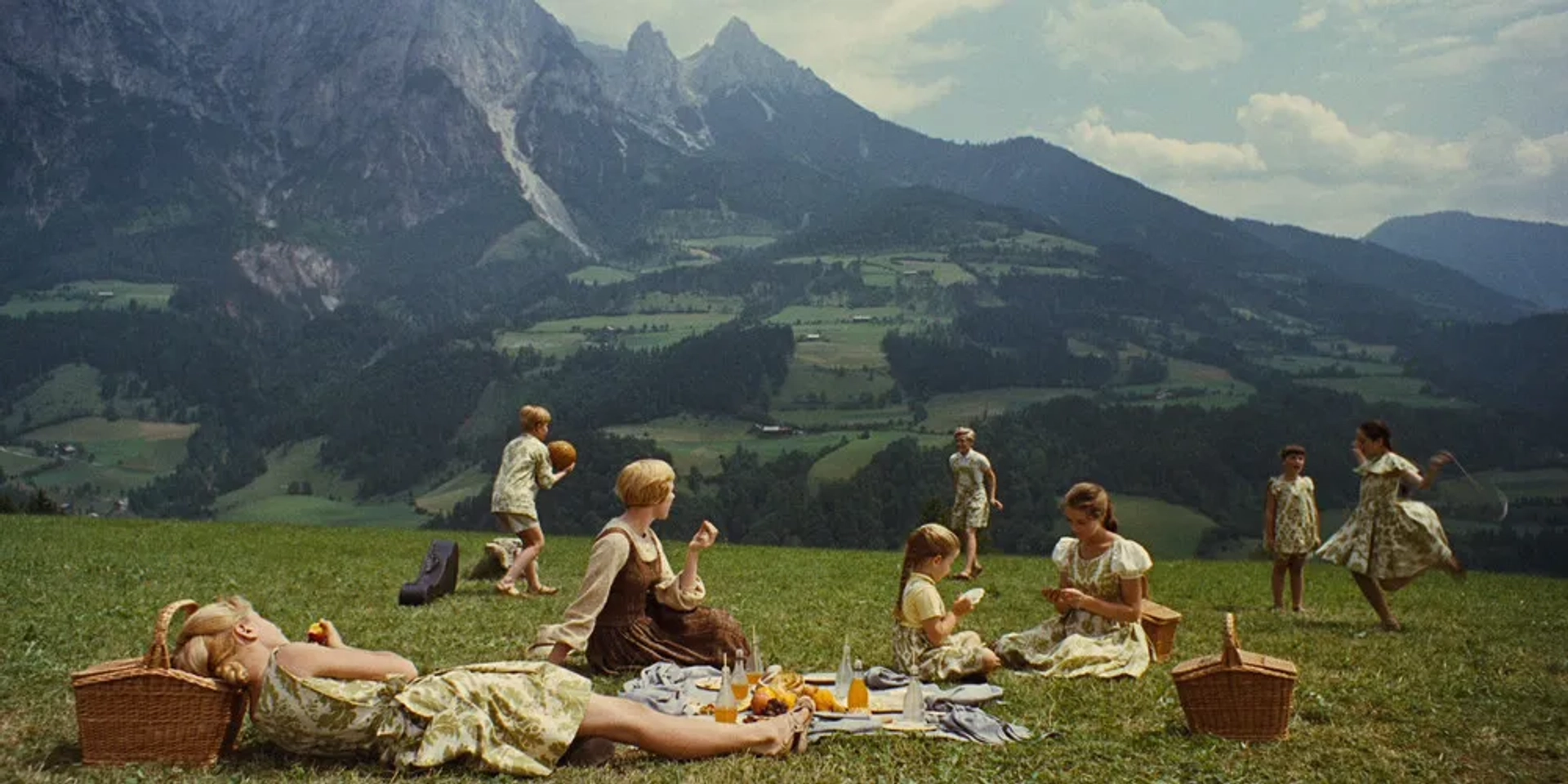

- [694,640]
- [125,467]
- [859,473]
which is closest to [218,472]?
[125,467]

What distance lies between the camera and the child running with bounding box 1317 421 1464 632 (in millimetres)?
14719

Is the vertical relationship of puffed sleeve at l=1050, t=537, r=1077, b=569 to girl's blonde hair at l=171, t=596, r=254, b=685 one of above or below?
above

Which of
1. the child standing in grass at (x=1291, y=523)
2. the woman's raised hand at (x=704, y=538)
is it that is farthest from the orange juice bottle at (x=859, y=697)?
the child standing in grass at (x=1291, y=523)

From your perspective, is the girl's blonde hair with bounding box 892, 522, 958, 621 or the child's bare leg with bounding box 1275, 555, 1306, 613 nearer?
the girl's blonde hair with bounding box 892, 522, 958, 621

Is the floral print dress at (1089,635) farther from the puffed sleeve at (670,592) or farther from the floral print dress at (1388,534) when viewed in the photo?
the floral print dress at (1388,534)

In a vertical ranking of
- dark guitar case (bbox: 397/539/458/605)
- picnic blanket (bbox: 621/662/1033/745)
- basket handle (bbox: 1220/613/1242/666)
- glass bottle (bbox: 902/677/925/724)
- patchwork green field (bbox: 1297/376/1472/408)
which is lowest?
dark guitar case (bbox: 397/539/458/605)

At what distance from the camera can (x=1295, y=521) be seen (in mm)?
17141

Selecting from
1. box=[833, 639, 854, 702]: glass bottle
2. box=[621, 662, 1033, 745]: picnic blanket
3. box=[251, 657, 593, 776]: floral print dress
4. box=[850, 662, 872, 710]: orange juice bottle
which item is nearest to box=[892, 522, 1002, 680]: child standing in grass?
box=[621, 662, 1033, 745]: picnic blanket

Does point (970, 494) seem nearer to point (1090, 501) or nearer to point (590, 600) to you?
point (1090, 501)

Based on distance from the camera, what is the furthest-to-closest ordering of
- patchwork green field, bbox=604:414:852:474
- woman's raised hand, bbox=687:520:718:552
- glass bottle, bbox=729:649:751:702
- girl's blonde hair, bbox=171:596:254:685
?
patchwork green field, bbox=604:414:852:474 → woman's raised hand, bbox=687:520:718:552 → glass bottle, bbox=729:649:751:702 → girl's blonde hair, bbox=171:596:254:685

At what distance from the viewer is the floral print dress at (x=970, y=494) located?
22.3 m

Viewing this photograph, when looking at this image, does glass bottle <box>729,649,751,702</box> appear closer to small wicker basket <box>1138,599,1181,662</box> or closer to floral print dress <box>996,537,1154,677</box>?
floral print dress <box>996,537,1154,677</box>

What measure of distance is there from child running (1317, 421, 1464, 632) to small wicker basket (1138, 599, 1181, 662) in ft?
13.1

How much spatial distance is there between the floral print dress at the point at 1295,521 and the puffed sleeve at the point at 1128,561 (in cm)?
717
